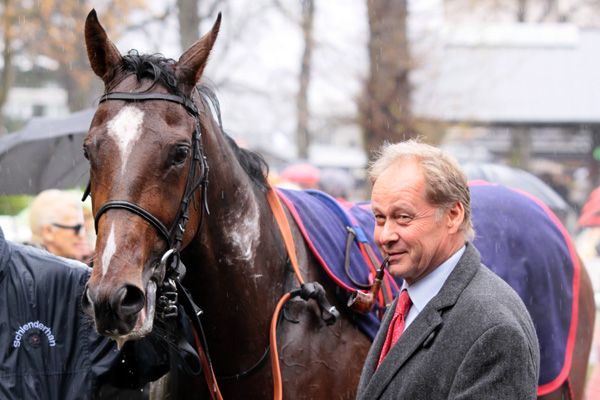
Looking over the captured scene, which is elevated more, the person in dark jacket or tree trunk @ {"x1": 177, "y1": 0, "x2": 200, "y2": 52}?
tree trunk @ {"x1": 177, "y1": 0, "x2": 200, "y2": 52}

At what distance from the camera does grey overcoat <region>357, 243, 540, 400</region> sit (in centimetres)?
202

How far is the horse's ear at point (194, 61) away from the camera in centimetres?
315

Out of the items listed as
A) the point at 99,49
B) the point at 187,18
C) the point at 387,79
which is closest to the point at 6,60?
the point at 187,18

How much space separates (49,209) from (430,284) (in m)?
3.52

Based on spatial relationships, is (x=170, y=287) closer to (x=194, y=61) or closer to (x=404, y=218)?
(x=194, y=61)

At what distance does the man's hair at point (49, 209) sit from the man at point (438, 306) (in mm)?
3255

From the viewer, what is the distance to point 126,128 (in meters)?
2.89

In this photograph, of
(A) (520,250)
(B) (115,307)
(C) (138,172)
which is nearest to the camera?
(B) (115,307)

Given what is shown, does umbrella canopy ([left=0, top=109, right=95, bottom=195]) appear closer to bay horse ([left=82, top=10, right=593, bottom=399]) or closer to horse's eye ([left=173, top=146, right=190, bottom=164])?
bay horse ([left=82, top=10, right=593, bottom=399])

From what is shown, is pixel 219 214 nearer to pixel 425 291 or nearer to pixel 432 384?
pixel 425 291

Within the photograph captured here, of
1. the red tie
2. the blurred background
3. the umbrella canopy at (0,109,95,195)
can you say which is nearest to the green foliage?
the blurred background

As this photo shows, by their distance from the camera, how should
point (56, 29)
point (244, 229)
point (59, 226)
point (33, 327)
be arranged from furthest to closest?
point (56, 29)
point (59, 226)
point (244, 229)
point (33, 327)

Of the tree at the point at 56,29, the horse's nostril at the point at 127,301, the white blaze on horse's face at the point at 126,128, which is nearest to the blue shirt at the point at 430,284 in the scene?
the horse's nostril at the point at 127,301

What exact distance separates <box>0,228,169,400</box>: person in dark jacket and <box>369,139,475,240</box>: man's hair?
4.23ft
